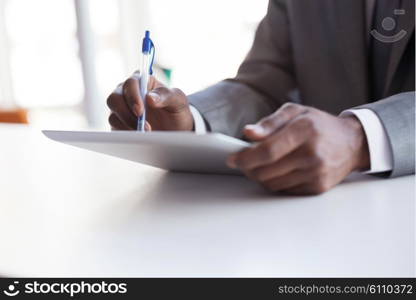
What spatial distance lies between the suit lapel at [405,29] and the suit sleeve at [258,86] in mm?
292

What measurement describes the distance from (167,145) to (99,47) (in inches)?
136

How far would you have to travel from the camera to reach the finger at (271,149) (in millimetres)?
701

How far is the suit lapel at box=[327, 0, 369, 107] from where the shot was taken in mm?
1204

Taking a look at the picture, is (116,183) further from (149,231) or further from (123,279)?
(123,279)

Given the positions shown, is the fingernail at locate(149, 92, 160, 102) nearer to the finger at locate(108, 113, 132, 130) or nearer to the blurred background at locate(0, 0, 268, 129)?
the finger at locate(108, 113, 132, 130)

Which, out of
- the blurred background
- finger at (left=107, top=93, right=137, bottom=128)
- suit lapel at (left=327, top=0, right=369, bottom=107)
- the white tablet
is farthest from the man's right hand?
the blurred background

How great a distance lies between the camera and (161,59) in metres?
3.65

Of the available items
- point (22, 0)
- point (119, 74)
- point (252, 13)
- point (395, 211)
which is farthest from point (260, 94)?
point (22, 0)

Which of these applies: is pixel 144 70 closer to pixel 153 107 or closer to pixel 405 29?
pixel 153 107

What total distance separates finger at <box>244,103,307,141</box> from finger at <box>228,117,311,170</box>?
0.03 feet

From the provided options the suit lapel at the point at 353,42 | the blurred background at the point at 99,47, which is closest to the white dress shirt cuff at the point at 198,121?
the suit lapel at the point at 353,42

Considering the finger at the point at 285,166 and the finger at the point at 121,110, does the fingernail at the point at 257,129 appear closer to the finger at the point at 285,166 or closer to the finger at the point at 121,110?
the finger at the point at 285,166

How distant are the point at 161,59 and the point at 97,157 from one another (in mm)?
2568

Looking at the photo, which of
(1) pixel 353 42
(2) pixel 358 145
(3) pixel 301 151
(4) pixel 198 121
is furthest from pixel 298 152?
(1) pixel 353 42
